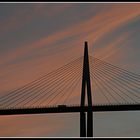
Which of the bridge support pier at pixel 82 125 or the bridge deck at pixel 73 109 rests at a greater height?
the bridge deck at pixel 73 109

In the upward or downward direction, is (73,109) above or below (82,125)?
above

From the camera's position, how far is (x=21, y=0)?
19.5 m

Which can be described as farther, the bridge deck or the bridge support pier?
the bridge deck

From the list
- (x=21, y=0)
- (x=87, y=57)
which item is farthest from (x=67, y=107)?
(x=21, y=0)

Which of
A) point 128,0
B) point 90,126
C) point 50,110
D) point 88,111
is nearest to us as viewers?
point 128,0

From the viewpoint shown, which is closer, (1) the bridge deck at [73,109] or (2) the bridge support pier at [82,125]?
(2) the bridge support pier at [82,125]

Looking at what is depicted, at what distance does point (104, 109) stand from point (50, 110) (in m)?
4.54

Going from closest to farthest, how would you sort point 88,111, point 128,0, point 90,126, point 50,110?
point 128,0 < point 90,126 < point 88,111 < point 50,110

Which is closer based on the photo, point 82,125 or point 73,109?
point 82,125

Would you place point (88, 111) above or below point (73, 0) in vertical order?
below

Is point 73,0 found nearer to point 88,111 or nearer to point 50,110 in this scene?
point 88,111

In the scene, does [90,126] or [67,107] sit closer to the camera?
[90,126]

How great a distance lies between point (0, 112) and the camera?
40438 millimetres

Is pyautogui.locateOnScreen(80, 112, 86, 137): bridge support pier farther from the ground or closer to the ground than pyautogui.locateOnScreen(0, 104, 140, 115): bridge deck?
closer to the ground
